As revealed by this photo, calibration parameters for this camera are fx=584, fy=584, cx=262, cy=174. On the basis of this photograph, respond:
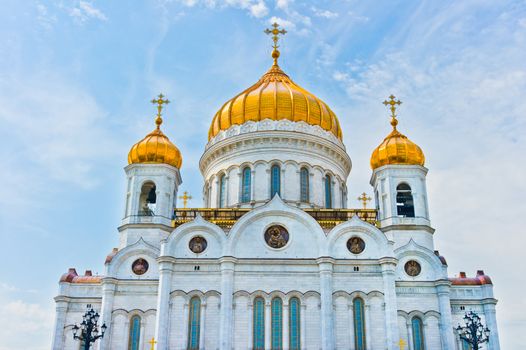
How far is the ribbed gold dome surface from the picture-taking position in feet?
108

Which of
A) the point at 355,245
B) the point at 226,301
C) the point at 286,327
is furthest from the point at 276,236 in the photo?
the point at 286,327

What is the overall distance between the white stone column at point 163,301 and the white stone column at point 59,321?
511 centimetres

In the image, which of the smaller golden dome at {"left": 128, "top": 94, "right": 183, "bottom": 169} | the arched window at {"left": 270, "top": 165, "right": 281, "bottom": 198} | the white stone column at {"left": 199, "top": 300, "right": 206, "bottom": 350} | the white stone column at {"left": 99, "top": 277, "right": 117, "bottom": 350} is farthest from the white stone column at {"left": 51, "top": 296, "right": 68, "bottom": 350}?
the arched window at {"left": 270, "top": 165, "right": 281, "bottom": 198}

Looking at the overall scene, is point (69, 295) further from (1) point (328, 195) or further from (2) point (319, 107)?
(2) point (319, 107)

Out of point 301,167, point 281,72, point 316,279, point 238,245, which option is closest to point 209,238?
point 238,245

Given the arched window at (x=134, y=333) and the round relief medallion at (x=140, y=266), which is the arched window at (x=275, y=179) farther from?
the arched window at (x=134, y=333)

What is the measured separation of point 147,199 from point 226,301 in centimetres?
827

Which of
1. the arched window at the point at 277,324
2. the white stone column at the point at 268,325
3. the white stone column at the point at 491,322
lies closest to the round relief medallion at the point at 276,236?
the arched window at the point at 277,324

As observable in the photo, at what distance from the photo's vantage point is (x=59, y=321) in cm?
2780

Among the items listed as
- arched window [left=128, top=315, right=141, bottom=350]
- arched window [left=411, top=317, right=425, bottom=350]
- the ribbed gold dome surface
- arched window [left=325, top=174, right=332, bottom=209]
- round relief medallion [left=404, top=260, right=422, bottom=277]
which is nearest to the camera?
arched window [left=411, top=317, right=425, bottom=350]

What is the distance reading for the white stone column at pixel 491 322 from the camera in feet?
88.9

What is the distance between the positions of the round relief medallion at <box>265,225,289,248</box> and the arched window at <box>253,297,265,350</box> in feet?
8.68

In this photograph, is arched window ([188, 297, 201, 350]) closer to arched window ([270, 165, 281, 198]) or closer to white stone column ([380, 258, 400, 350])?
arched window ([270, 165, 281, 198])

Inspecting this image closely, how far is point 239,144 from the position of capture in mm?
32406
